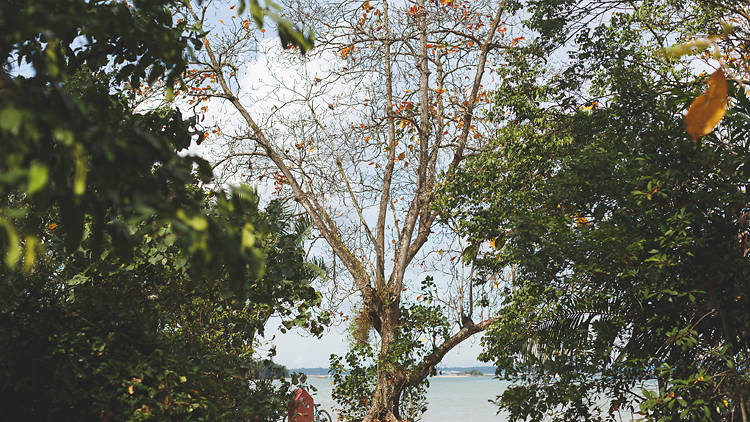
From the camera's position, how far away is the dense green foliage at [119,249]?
1.41 m

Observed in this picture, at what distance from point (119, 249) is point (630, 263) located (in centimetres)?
396

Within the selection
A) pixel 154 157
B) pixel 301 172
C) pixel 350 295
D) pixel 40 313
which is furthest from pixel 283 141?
pixel 154 157

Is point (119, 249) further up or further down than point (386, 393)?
further up

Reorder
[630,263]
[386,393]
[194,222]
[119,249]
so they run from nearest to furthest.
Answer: [194,222] < [119,249] < [630,263] < [386,393]

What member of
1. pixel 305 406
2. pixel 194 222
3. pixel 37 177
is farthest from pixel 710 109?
pixel 305 406

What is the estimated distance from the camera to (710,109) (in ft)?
4.17

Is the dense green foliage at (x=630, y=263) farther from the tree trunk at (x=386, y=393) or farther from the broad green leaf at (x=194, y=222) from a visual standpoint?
the broad green leaf at (x=194, y=222)

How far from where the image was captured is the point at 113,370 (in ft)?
12.3

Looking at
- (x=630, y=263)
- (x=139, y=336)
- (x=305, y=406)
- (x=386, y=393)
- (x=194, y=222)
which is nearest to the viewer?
(x=194, y=222)

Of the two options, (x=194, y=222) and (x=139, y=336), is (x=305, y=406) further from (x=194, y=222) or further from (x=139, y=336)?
(x=194, y=222)

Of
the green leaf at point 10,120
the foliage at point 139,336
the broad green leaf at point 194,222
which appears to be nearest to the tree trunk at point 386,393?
the foliage at point 139,336

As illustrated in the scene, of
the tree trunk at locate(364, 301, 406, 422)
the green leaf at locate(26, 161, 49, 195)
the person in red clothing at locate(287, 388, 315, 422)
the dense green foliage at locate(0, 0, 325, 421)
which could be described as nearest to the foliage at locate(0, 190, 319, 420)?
the dense green foliage at locate(0, 0, 325, 421)

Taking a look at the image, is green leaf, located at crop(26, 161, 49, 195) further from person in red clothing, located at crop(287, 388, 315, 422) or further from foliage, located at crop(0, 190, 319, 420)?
person in red clothing, located at crop(287, 388, 315, 422)

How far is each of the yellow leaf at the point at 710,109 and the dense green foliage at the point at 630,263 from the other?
3.33 metres
